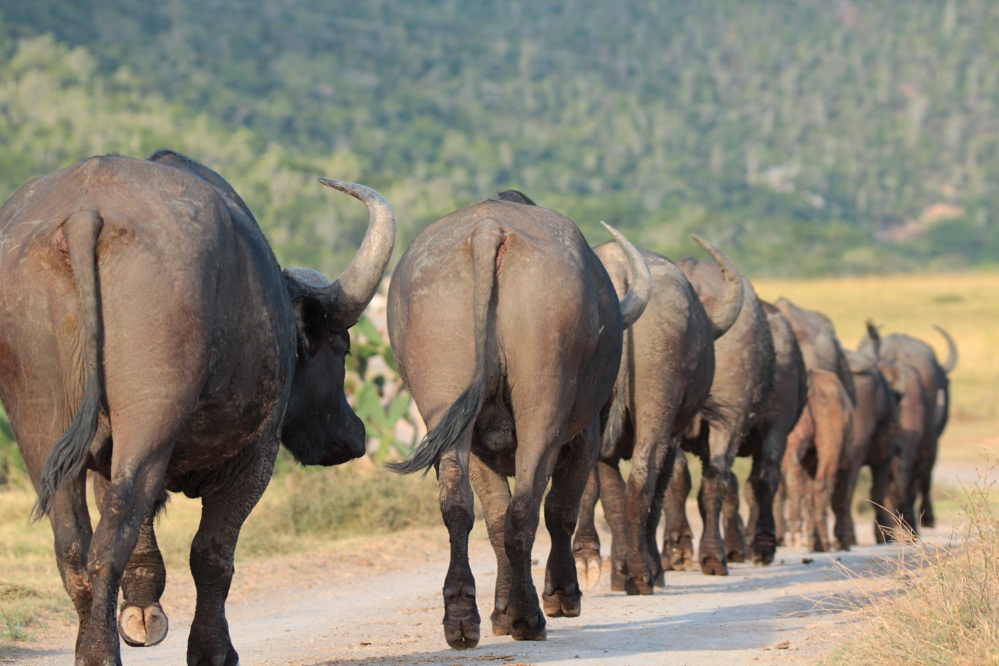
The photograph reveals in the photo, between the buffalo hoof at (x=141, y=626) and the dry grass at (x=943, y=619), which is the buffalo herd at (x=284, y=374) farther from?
the dry grass at (x=943, y=619)

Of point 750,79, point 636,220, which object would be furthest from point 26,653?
point 750,79

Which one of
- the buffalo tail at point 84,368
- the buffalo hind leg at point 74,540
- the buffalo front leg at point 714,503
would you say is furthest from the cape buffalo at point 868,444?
the buffalo tail at point 84,368

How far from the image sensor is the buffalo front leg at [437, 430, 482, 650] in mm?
5941

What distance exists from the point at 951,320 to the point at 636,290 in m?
52.5

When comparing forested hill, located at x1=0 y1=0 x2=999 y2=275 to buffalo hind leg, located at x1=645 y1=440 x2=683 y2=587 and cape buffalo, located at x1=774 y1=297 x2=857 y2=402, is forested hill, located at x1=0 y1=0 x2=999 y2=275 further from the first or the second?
buffalo hind leg, located at x1=645 y1=440 x2=683 y2=587

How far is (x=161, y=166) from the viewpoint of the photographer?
17.8 feet

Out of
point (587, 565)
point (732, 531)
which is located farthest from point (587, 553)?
point (732, 531)

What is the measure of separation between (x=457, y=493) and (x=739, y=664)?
4.97 ft

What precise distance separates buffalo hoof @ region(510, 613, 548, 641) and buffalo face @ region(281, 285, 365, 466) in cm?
115

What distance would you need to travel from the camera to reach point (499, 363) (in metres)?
6.36

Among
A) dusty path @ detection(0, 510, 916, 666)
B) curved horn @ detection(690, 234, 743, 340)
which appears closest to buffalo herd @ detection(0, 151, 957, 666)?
dusty path @ detection(0, 510, 916, 666)

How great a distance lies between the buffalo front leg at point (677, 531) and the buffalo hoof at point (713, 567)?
1.99 ft

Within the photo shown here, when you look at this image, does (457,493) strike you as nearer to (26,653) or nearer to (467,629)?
(467,629)

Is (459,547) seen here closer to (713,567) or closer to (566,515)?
(566,515)
